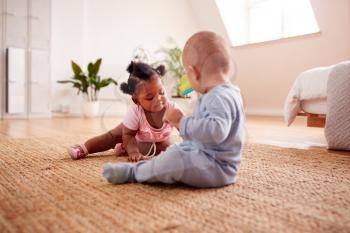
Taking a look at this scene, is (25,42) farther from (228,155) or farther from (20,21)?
(228,155)

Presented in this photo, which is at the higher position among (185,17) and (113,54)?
(185,17)

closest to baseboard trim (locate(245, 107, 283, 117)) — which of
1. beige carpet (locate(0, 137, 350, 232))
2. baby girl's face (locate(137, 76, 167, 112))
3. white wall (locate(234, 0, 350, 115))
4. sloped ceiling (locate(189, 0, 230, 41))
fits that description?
white wall (locate(234, 0, 350, 115))

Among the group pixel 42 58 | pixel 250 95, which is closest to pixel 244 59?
pixel 250 95

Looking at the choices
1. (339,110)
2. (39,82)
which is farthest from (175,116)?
(39,82)

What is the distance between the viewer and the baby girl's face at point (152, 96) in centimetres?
115

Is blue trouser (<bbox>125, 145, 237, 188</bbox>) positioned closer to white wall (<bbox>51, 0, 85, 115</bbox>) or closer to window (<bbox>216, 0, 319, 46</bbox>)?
window (<bbox>216, 0, 319, 46</bbox>)

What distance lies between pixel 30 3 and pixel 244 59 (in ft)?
9.64

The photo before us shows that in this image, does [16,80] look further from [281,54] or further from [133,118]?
[133,118]

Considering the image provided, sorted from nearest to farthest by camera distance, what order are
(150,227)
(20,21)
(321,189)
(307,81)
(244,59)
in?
(150,227)
(321,189)
(307,81)
(20,21)
(244,59)

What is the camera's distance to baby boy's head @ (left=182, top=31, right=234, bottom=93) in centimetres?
90

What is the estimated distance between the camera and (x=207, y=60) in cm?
91

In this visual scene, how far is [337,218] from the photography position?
681mm

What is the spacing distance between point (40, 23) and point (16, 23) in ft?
0.93

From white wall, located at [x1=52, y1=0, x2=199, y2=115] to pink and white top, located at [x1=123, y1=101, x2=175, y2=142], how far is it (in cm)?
315
